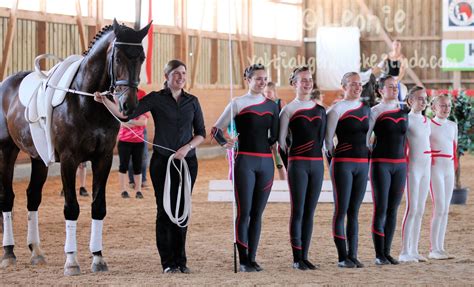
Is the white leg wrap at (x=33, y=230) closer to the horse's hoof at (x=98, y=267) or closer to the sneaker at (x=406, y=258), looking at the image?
the horse's hoof at (x=98, y=267)

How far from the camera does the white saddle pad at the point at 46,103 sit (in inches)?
264

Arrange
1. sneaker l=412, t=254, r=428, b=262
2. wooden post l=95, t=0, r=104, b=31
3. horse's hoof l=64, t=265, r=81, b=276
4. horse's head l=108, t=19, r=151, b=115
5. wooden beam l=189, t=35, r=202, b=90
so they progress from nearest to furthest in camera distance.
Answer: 1. horse's head l=108, t=19, r=151, b=115
2. horse's hoof l=64, t=265, r=81, b=276
3. sneaker l=412, t=254, r=428, b=262
4. wooden post l=95, t=0, r=104, b=31
5. wooden beam l=189, t=35, r=202, b=90

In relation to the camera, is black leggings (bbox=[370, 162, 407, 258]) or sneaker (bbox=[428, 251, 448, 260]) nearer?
black leggings (bbox=[370, 162, 407, 258])

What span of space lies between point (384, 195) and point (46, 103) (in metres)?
2.77

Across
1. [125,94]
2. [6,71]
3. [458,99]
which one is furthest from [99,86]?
[6,71]

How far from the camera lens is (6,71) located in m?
14.4

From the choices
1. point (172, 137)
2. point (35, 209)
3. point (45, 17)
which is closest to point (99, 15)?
point (45, 17)

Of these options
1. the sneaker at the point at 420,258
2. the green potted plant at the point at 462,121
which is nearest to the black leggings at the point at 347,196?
the sneaker at the point at 420,258

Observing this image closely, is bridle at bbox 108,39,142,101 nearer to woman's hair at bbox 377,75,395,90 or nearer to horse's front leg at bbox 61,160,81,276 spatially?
horse's front leg at bbox 61,160,81,276

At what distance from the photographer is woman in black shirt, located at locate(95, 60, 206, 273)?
6.39 metres

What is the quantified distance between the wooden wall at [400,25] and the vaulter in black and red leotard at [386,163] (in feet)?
60.3

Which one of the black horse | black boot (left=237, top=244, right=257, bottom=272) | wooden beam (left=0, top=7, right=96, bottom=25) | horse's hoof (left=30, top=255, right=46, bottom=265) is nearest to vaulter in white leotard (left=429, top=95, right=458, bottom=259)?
black boot (left=237, top=244, right=257, bottom=272)

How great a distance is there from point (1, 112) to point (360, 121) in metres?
3.23

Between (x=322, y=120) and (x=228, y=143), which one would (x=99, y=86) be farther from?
(x=322, y=120)
